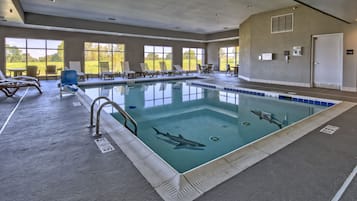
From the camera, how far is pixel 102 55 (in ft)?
46.1

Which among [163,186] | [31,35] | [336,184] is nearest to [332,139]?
[336,184]

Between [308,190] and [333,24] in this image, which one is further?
[333,24]

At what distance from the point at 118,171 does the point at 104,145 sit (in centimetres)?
81

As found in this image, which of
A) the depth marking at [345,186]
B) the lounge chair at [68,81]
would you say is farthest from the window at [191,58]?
the depth marking at [345,186]

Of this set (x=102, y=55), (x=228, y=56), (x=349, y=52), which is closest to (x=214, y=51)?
(x=228, y=56)

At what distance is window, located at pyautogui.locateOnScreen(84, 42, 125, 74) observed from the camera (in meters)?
13.5

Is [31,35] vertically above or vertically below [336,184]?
above

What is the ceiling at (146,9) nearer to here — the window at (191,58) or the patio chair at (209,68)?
the patio chair at (209,68)

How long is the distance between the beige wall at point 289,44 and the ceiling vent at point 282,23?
131mm

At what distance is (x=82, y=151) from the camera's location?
2.84 metres

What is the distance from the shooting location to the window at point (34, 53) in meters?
11.5

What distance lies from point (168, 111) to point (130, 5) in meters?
4.85

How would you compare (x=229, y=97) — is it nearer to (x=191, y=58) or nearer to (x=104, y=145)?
(x=104, y=145)

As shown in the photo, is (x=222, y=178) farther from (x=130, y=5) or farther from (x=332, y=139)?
(x=130, y=5)
